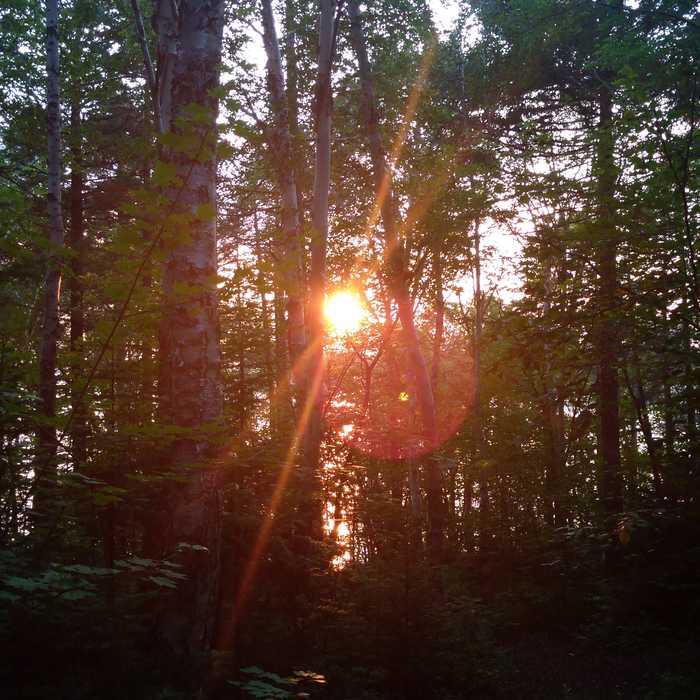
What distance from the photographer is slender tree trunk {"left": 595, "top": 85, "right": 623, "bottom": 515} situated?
600cm

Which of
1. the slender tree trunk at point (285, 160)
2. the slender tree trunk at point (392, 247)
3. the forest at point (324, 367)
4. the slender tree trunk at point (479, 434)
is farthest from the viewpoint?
the slender tree trunk at point (479, 434)

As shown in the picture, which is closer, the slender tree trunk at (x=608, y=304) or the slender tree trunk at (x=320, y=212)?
the slender tree trunk at (x=608, y=304)

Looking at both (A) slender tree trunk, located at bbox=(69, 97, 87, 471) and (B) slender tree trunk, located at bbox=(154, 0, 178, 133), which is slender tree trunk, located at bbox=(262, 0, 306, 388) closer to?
(B) slender tree trunk, located at bbox=(154, 0, 178, 133)

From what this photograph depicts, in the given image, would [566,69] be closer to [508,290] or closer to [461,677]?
A: [508,290]

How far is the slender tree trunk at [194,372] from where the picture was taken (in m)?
4.21

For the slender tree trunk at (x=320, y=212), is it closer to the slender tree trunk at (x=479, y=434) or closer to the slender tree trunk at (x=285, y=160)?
the slender tree trunk at (x=285, y=160)

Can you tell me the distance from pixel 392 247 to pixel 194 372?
9088 millimetres

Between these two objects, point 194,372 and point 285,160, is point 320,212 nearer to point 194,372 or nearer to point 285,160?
point 285,160

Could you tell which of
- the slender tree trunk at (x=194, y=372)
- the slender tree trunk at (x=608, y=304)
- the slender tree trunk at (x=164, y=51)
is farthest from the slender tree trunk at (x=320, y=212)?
the slender tree trunk at (x=194, y=372)

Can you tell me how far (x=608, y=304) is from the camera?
5848 mm

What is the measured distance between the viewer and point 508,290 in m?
22.4

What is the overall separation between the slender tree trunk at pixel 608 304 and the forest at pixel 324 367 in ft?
0.21

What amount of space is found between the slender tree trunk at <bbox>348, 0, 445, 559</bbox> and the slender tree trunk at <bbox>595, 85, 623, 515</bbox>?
11.8 feet

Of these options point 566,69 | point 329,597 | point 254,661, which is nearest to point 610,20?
point 566,69
